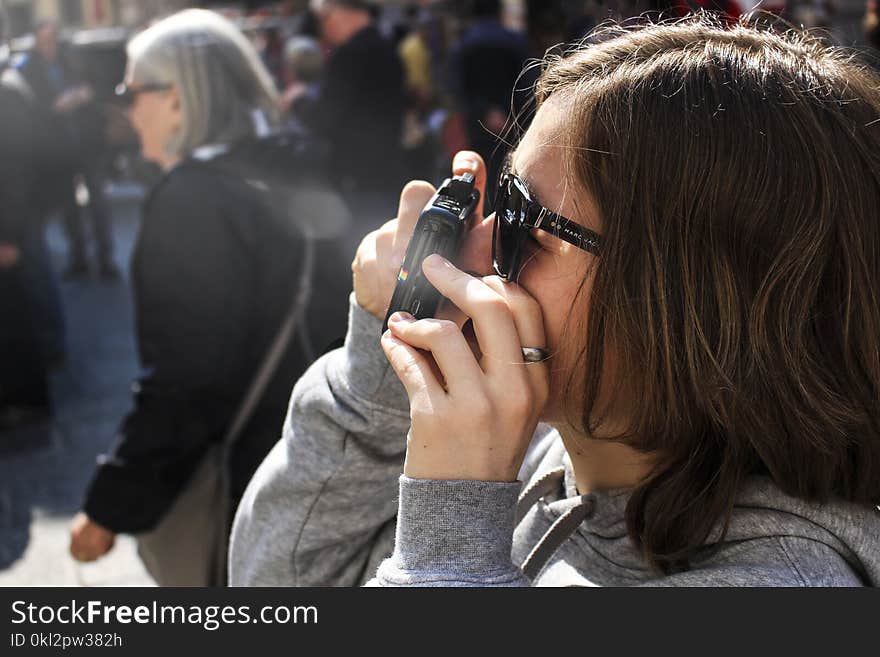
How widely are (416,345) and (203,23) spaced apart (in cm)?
205

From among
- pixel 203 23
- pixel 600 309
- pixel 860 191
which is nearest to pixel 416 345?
pixel 600 309

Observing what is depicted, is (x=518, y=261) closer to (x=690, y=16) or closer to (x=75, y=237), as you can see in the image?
(x=690, y=16)

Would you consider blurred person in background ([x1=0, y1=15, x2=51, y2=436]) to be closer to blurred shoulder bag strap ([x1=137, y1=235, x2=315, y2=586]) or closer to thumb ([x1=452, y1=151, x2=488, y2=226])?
blurred shoulder bag strap ([x1=137, y1=235, x2=315, y2=586])

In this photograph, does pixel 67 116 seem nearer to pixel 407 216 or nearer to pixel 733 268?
pixel 407 216

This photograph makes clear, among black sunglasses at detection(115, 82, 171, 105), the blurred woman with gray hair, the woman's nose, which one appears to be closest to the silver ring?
the woman's nose

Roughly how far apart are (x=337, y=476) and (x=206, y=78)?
172 centimetres

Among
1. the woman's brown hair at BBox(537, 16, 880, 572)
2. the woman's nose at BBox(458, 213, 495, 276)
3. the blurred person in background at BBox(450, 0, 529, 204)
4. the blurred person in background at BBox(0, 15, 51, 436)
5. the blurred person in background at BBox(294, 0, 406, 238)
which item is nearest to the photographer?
the woman's brown hair at BBox(537, 16, 880, 572)

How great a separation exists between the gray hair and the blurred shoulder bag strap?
0.62m

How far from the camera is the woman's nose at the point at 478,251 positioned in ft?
4.41

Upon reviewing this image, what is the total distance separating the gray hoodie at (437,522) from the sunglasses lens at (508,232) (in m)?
0.26

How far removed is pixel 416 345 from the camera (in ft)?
3.83

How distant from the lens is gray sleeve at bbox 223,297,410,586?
1439 mm

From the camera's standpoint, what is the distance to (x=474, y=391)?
3.62ft

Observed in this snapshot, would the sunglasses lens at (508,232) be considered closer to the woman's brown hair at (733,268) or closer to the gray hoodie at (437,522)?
the woman's brown hair at (733,268)
